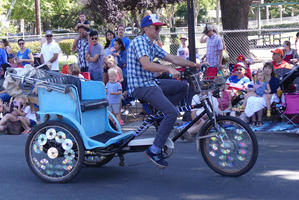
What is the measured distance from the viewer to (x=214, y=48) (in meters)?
11.2

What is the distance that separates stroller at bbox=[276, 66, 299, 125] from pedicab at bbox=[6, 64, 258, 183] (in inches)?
135

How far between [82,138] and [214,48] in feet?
20.0

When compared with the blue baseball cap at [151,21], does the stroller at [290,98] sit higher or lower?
lower

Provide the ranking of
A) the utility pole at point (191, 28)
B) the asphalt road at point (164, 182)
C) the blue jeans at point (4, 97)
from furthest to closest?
the blue jeans at point (4, 97) → the utility pole at point (191, 28) → the asphalt road at point (164, 182)

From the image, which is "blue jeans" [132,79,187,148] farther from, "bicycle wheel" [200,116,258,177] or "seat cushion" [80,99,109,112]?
"seat cushion" [80,99,109,112]

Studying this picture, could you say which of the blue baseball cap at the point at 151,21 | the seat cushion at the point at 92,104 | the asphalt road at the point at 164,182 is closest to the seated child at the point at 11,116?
the asphalt road at the point at 164,182

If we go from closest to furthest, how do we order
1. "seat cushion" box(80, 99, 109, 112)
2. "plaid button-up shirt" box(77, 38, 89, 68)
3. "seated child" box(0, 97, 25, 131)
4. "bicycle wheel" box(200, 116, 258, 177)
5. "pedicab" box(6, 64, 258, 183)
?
1. "bicycle wheel" box(200, 116, 258, 177)
2. "pedicab" box(6, 64, 258, 183)
3. "seat cushion" box(80, 99, 109, 112)
4. "seated child" box(0, 97, 25, 131)
5. "plaid button-up shirt" box(77, 38, 89, 68)

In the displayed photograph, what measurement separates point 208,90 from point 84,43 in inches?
241

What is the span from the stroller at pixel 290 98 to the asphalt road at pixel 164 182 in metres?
1.73

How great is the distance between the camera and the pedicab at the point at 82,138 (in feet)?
19.0

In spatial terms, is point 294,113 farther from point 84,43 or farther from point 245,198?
point 84,43

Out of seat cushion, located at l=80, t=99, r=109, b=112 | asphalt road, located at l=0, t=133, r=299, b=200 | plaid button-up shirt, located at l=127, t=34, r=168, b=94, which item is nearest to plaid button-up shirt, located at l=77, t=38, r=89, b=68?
asphalt road, located at l=0, t=133, r=299, b=200

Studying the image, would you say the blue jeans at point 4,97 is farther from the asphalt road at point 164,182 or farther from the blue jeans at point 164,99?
the blue jeans at point 164,99

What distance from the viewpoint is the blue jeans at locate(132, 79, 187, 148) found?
19.0ft
